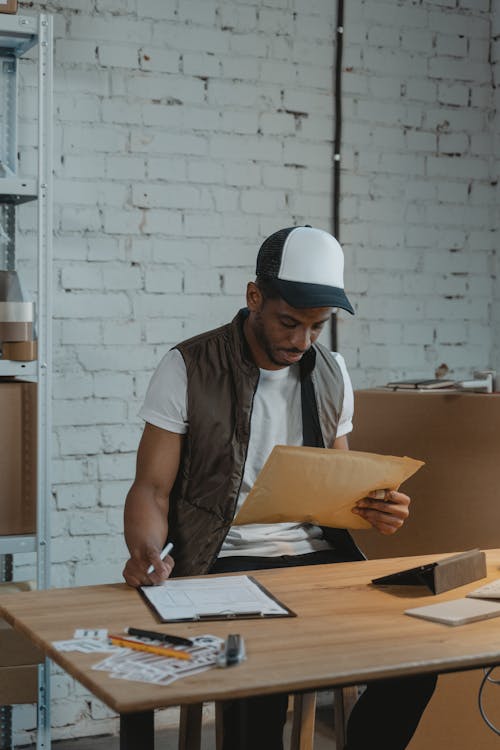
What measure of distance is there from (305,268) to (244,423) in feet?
1.19

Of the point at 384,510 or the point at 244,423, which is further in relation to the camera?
the point at 244,423

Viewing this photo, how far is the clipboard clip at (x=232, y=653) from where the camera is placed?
4.46 ft

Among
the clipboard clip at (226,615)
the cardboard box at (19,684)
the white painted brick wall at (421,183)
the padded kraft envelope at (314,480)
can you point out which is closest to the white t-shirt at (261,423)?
the padded kraft envelope at (314,480)

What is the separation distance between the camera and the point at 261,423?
233cm

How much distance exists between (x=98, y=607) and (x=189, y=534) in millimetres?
577

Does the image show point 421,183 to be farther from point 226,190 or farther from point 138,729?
point 138,729

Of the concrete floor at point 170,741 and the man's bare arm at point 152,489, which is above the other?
the man's bare arm at point 152,489

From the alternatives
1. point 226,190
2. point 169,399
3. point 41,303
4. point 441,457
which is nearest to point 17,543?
point 41,303

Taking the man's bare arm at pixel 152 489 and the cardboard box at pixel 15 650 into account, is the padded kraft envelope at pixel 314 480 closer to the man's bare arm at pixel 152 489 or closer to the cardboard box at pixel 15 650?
the man's bare arm at pixel 152 489

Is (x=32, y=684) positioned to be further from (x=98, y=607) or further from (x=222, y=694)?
(x=222, y=694)

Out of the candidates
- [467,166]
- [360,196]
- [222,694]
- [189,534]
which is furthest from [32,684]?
[467,166]

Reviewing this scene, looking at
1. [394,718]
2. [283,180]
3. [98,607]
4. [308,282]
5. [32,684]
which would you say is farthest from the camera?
[283,180]

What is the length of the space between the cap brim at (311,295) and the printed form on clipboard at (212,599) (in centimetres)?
59

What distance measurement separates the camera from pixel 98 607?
167 centimetres
